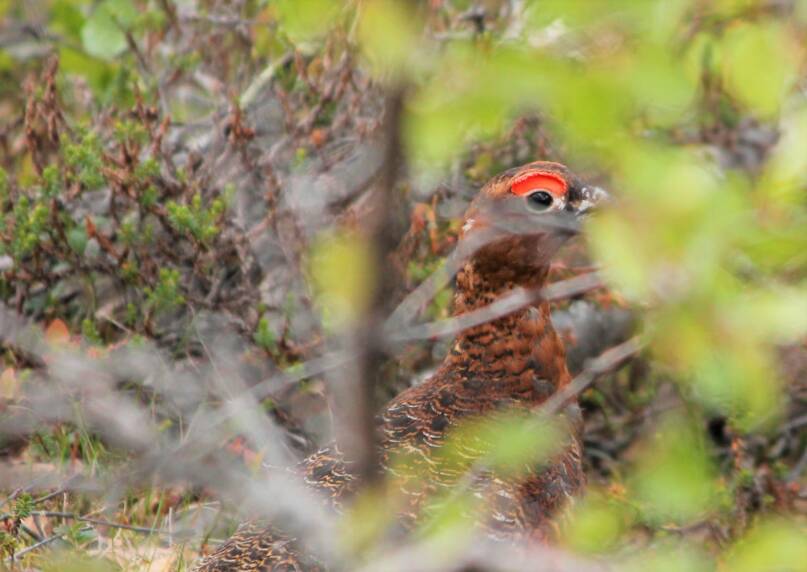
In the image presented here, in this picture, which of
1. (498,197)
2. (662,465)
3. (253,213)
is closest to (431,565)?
(662,465)

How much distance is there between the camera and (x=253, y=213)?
5.25m

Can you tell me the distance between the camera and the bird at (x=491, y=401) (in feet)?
10.4

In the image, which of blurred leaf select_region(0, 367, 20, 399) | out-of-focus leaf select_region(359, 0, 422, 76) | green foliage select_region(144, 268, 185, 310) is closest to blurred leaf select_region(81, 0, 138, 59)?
green foliage select_region(144, 268, 185, 310)

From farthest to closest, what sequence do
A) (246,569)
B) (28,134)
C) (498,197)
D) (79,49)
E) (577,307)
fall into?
(79,49) → (577,307) → (28,134) → (498,197) → (246,569)

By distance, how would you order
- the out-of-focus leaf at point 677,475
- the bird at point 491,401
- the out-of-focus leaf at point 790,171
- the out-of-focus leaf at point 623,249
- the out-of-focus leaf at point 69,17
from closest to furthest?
the out-of-focus leaf at point 623,249 → the out-of-focus leaf at point 677,475 → the out-of-focus leaf at point 790,171 → the bird at point 491,401 → the out-of-focus leaf at point 69,17

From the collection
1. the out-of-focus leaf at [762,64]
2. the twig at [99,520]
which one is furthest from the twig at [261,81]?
the out-of-focus leaf at [762,64]

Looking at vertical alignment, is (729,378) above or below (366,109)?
below

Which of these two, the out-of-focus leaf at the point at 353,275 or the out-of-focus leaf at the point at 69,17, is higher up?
the out-of-focus leaf at the point at 69,17

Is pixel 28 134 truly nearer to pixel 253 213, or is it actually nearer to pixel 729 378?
pixel 253 213

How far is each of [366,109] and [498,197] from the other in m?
1.70

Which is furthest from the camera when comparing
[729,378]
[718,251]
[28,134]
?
[28,134]

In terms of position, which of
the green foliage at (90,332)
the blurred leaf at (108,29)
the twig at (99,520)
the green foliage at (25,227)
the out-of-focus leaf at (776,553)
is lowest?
the out-of-focus leaf at (776,553)

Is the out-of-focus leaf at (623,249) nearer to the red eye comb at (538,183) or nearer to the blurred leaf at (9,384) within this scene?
the red eye comb at (538,183)

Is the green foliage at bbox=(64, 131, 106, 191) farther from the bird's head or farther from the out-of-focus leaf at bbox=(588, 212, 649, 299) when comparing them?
the out-of-focus leaf at bbox=(588, 212, 649, 299)
